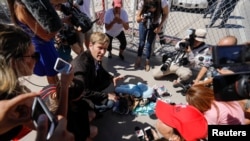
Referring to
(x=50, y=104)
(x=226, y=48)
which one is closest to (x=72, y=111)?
(x=50, y=104)

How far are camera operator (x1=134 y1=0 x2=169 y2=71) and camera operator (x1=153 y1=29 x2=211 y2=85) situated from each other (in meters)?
0.43

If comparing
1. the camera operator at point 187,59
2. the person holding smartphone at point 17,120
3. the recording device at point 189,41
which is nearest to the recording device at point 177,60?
the camera operator at point 187,59

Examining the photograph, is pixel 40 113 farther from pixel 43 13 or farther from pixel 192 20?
pixel 192 20

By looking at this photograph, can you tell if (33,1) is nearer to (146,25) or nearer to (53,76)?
(53,76)

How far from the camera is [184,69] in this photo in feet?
13.5

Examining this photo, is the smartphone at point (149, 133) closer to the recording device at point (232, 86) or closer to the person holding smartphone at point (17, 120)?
the recording device at point (232, 86)

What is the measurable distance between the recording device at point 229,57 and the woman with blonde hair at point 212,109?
34.7 inches

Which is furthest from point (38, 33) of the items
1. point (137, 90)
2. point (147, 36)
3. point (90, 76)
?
point (147, 36)

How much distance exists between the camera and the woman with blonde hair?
2.52 metres

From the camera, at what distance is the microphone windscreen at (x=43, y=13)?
215 cm

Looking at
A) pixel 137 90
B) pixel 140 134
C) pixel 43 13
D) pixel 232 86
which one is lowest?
pixel 140 134

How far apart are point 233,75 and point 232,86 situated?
0.07 meters

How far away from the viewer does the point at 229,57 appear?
1.67 metres

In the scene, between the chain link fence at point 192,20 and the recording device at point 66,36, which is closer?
the recording device at point 66,36
